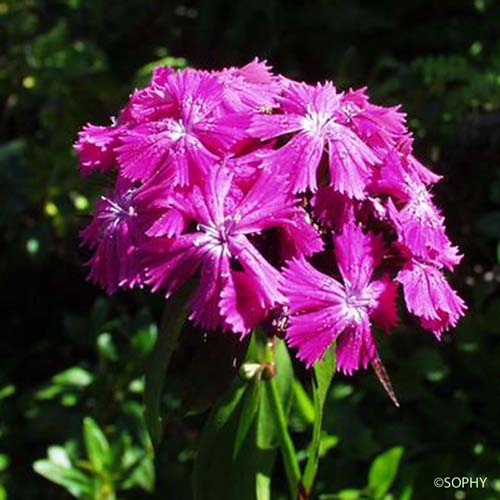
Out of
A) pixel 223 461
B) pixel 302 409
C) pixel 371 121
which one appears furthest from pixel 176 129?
pixel 302 409

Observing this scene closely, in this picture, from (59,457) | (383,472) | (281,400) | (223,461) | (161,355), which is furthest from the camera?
(59,457)

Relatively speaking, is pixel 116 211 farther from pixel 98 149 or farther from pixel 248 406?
pixel 248 406

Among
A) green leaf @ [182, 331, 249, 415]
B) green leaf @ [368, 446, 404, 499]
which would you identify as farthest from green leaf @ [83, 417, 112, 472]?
green leaf @ [182, 331, 249, 415]

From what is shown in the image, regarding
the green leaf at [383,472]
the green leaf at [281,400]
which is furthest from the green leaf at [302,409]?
the green leaf at [281,400]

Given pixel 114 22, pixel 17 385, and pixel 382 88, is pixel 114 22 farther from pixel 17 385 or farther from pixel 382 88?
pixel 17 385

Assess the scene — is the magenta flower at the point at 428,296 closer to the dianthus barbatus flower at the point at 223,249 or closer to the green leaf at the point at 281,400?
the dianthus barbatus flower at the point at 223,249

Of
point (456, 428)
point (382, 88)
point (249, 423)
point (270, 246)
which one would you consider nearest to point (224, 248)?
point (270, 246)

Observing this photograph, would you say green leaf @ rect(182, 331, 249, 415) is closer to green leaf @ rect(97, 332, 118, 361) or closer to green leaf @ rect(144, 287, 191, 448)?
green leaf @ rect(144, 287, 191, 448)
